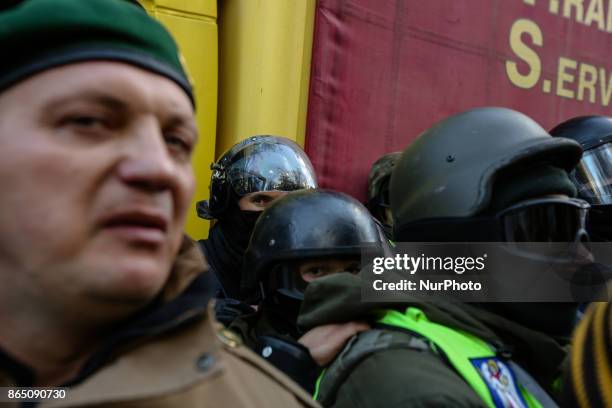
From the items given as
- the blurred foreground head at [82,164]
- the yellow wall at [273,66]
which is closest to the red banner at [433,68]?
the yellow wall at [273,66]

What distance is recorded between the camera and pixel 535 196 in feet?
6.60

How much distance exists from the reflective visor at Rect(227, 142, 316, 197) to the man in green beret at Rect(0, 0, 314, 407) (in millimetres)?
2922

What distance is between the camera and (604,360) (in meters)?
1.15

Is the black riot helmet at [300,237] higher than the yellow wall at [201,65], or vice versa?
the yellow wall at [201,65]

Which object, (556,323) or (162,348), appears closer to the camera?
(162,348)

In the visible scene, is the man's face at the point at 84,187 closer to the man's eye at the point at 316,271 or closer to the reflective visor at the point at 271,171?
the man's eye at the point at 316,271

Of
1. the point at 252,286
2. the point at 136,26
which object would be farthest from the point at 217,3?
the point at 136,26

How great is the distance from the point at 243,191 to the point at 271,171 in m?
0.22

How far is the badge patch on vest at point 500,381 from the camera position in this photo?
5.20 feet

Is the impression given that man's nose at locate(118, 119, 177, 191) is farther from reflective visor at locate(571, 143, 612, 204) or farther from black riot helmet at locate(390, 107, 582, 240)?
reflective visor at locate(571, 143, 612, 204)

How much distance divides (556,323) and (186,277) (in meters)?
1.20

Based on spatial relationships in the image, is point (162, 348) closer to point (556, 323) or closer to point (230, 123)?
point (556, 323)

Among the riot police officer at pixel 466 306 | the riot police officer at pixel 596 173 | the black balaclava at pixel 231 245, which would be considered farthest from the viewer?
the black balaclava at pixel 231 245

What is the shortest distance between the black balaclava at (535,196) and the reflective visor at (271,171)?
221 cm
